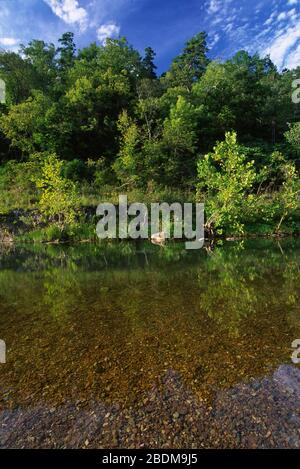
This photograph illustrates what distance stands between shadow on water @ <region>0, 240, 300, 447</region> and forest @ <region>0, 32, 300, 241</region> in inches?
425

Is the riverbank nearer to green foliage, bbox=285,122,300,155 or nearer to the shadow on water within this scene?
the shadow on water

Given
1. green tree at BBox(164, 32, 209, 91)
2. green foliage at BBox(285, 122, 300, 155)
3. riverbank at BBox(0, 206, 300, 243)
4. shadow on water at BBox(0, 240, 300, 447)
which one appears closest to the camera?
shadow on water at BBox(0, 240, 300, 447)

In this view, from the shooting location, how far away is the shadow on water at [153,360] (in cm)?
289

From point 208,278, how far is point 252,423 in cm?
569

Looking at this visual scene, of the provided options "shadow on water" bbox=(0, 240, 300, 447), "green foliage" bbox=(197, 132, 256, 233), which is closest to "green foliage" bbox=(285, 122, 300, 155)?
"green foliage" bbox=(197, 132, 256, 233)

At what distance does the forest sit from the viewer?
18.7 metres

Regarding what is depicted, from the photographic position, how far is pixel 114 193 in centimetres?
2361

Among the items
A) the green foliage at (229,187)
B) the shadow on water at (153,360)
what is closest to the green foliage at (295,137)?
the green foliage at (229,187)

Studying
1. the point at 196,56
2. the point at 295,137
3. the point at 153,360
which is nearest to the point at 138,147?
the point at 295,137

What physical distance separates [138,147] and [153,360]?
26.2 meters

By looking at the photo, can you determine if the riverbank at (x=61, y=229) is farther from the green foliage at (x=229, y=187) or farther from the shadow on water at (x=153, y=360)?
the shadow on water at (x=153, y=360)

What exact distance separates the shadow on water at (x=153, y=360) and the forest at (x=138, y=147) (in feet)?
35.4

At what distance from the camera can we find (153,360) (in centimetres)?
412

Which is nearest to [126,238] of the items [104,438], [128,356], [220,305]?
[220,305]
